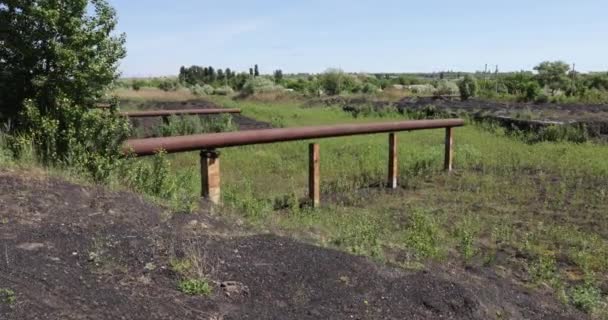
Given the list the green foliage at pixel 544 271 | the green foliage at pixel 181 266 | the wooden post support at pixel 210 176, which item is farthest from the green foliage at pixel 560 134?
the green foliage at pixel 181 266

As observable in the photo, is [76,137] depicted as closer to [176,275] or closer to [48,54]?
[48,54]

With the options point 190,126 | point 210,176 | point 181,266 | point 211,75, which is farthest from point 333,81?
point 181,266

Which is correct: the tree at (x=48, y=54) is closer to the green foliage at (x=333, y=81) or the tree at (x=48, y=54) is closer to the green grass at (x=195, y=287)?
the green grass at (x=195, y=287)

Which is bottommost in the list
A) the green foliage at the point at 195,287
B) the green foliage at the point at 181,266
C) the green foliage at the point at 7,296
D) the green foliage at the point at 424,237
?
the green foliage at the point at 424,237

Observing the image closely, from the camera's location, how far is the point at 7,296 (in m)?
2.54

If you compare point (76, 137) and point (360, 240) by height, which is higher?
point (76, 137)

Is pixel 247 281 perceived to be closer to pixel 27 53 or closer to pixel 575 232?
pixel 27 53

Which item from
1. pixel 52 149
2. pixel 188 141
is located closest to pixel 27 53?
pixel 52 149

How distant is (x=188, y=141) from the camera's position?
5598 mm

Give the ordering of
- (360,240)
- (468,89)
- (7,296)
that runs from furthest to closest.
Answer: (468,89) < (360,240) < (7,296)

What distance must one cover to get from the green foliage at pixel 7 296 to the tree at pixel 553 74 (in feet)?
142

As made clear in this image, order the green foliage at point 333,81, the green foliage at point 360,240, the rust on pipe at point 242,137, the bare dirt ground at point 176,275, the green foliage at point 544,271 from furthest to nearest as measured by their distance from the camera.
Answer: the green foliage at point 333,81, the rust on pipe at point 242,137, the green foliage at point 544,271, the green foliage at point 360,240, the bare dirt ground at point 176,275

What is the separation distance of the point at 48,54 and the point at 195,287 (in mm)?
3021

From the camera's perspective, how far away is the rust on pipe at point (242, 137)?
5305mm
